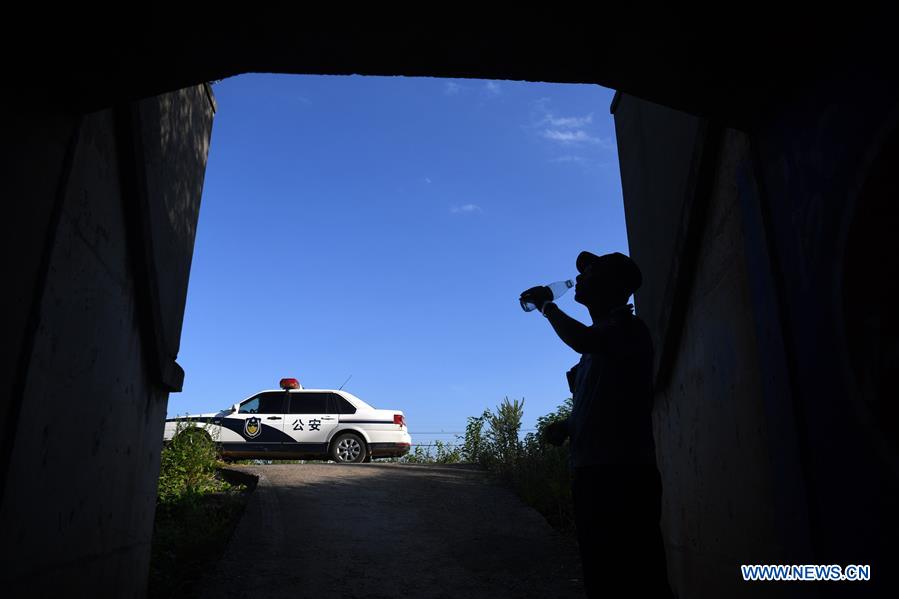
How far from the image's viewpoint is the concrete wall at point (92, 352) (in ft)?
8.00

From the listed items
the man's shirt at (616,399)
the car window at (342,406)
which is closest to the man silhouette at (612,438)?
the man's shirt at (616,399)

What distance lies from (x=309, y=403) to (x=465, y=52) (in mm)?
10776

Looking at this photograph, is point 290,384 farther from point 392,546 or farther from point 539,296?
point 539,296

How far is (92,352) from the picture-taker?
3.12 m

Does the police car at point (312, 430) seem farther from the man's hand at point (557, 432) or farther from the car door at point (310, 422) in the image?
the man's hand at point (557, 432)

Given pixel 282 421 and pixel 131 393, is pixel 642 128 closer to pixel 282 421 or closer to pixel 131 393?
pixel 131 393

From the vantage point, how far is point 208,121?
5891mm

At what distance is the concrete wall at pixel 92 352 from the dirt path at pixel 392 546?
43.5 inches

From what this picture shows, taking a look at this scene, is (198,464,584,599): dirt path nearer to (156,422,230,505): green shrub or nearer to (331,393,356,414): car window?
(156,422,230,505): green shrub

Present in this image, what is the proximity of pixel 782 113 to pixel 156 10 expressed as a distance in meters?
2.67

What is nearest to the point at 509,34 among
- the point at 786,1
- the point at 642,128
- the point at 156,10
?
the point at 786,1

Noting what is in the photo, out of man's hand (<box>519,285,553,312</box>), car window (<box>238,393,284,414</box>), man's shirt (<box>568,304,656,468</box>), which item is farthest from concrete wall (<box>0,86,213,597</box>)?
car window (<box>238,393,284,414</box>)

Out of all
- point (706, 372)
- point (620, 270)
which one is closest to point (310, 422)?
point (706, 372)

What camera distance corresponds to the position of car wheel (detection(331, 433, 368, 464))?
12516mm
